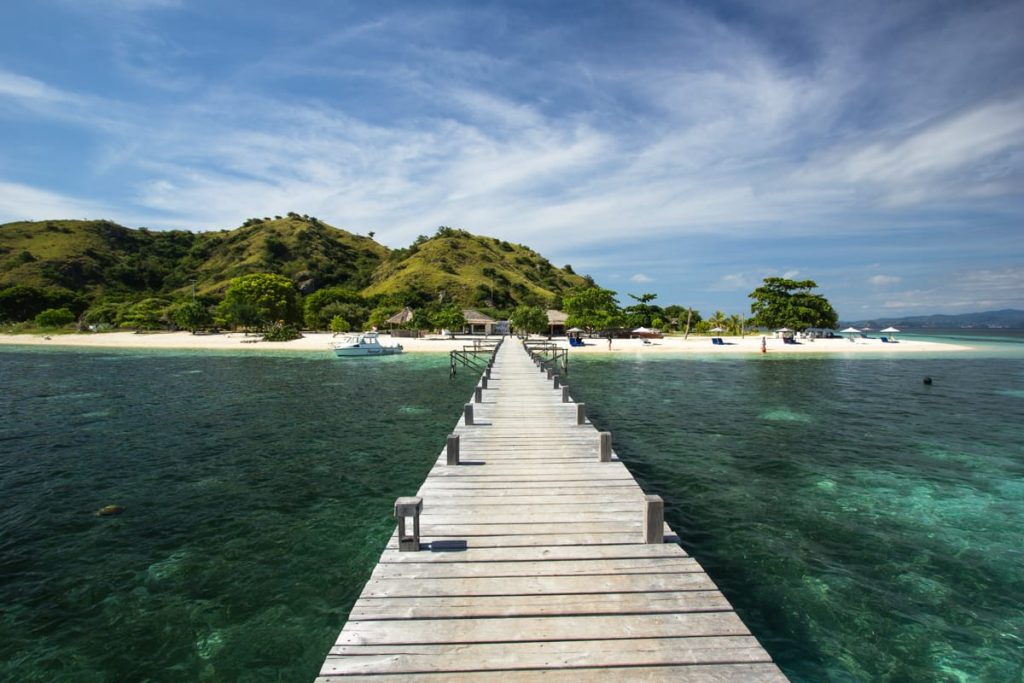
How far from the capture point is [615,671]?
4723 mm

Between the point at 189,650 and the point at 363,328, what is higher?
the point at 363,328

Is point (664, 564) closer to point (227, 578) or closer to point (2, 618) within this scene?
point (227, 578)

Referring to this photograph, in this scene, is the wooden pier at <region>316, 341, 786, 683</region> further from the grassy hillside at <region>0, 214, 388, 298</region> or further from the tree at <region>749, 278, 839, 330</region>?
the grassy hillside at <region>0, 214, 388, 298</region>

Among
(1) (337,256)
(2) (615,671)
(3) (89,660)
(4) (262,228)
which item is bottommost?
(3) (89,660)

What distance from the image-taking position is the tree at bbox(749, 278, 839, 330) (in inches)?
3056

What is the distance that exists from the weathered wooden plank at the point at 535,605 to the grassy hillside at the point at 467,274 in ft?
364

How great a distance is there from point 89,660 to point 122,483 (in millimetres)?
8613

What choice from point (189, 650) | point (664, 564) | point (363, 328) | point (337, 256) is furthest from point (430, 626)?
point (337, 256)

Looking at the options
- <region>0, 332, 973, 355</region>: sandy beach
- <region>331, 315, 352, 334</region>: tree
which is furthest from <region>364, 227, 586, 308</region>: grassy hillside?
<region>0, 332, 973, 355</region>: sandy beach

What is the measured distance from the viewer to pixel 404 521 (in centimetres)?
710

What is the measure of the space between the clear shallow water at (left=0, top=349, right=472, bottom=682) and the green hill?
268 feet

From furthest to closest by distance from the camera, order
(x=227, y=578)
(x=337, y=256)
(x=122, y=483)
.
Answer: (x=337, y=256)
(x=122, y=483)
(x=227, y=578)

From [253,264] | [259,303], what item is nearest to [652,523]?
[259,303]

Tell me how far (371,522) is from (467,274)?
5380 inches
